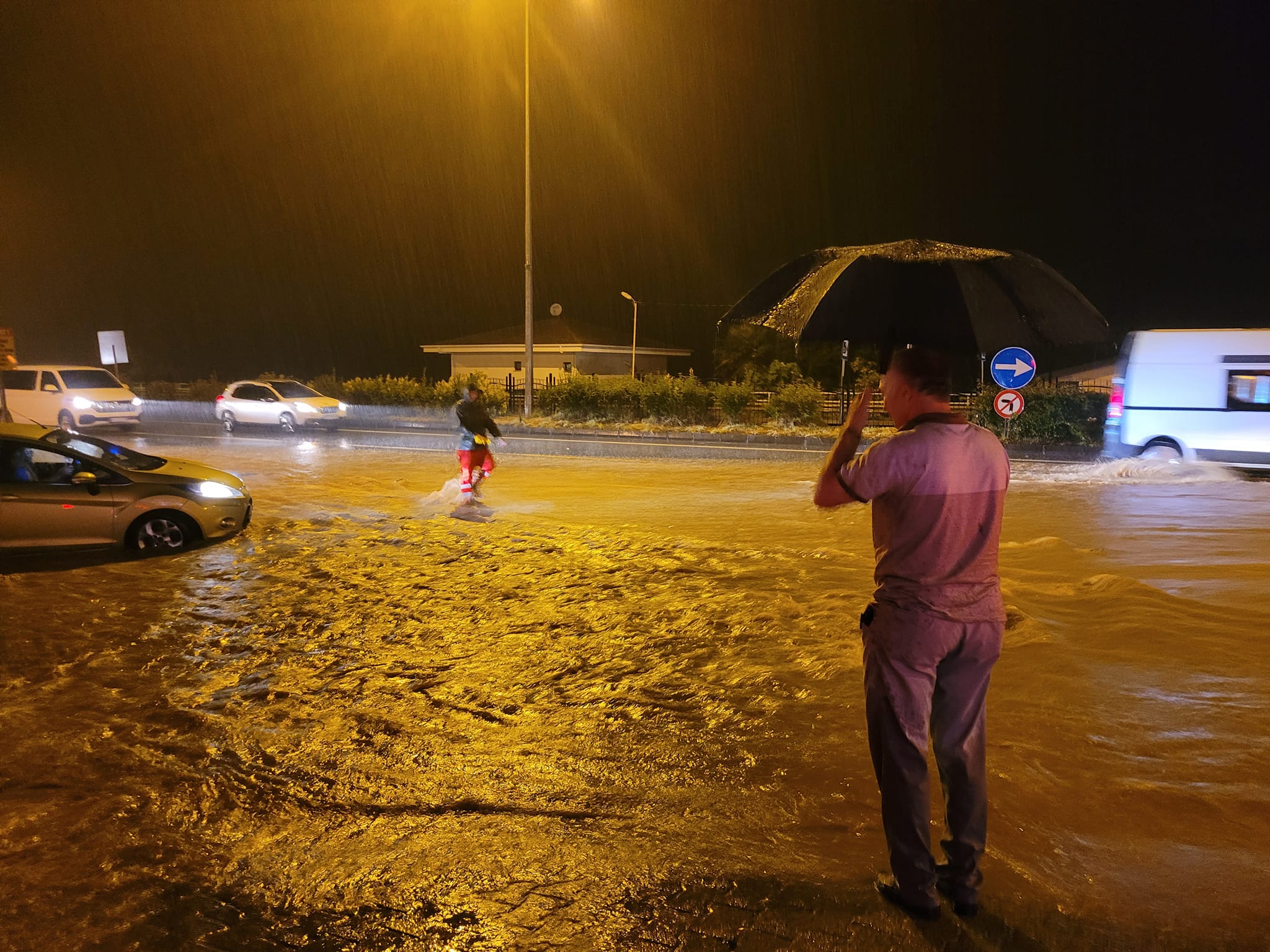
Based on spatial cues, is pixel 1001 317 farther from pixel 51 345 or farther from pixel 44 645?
pixel 51 345

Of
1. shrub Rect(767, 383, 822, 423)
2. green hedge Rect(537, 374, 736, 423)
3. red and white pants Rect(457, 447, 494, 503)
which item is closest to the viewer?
red and white pants Rect(457, 447, 494, 503)

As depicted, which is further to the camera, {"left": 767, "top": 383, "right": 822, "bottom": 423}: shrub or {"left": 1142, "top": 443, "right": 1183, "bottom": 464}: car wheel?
{"left": 767, "top": 383, "right": 822, "bottom": 423}: shrub

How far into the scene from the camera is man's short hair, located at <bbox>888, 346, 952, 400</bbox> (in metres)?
3.23

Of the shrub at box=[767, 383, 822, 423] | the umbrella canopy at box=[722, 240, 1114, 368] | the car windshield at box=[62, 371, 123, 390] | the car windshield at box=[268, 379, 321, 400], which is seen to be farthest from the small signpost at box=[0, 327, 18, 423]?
the umbrella canopy at box=[722, 240, 1114, 368]

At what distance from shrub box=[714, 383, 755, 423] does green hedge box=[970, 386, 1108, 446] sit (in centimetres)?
752

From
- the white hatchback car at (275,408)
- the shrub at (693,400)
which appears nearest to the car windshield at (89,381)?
the white hatchback car at (275,408)

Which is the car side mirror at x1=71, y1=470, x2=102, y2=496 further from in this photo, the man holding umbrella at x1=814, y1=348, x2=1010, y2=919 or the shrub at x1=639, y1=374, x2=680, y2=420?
the shrub at x1=639, y1=374, x2=680, y2=420

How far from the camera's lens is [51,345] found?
67250 millimetres

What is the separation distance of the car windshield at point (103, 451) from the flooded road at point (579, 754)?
3.91 feet

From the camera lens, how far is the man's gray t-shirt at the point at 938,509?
3.11 meters

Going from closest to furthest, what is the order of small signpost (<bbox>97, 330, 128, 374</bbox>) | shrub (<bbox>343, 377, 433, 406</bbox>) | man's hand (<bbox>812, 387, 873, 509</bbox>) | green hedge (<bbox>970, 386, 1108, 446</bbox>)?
man's hand (<bbox>812, 387, 873, 509</bbox>) < green hedge (<bbox>970, 386, 1108, 446</bbox>) < small signpost (<bbox>97, 330, 128, 374</bbox>) < shrub (<bbox>343, 377, 433, 406</bbox>)

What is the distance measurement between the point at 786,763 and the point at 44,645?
5298 millimetres

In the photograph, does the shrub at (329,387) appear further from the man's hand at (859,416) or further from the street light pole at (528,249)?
the man's hand at (859,416)

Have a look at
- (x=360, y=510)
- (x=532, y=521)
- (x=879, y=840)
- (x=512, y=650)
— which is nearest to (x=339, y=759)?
(x=512, y=650)
